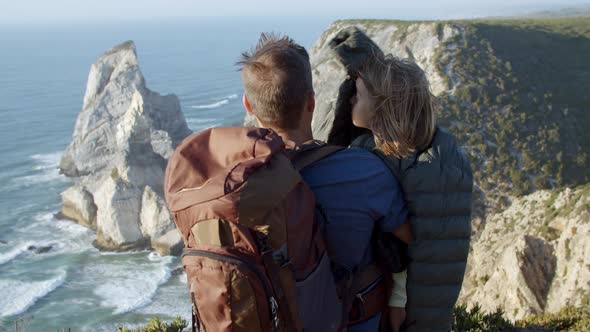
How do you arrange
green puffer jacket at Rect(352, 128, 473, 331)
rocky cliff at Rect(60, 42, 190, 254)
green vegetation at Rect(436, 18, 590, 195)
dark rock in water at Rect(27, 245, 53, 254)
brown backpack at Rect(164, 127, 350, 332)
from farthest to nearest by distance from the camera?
1. rocky cliff at Rect(60, 42, 190, 254)
2. dark rock in water at Rect(27, 245, 53, 254)
3. green vegetation at Rect(436, 18, 590, 195)
4. green puffer jacket at Rect(352, 128, 473, 331)
5. brown backpack at Rect(164, 127, 350, 332)

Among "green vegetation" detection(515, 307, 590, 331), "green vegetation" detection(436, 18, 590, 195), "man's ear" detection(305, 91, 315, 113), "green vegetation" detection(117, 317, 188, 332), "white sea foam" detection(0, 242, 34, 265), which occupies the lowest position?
"white sea foam" detection(0, 242, 34, 265)

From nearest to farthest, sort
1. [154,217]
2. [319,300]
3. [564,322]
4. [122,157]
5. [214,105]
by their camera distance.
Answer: [319,300] < [564,322] < [154,217] < [122,157] < [214,105]

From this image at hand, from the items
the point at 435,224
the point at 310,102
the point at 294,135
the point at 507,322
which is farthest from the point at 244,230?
the point at 507,322

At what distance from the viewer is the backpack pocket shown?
2.31 meters

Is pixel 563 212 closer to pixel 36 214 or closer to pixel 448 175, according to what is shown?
pixel 448 175

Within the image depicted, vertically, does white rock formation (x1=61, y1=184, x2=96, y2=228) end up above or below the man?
below

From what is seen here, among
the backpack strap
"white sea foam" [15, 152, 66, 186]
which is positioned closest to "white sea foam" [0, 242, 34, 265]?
"white sea foam" [15, 152, 66, 186]

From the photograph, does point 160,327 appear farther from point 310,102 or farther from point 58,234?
point 58,234

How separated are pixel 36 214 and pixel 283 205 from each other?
5234 centimetres

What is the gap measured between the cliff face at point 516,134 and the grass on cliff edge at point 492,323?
223cm

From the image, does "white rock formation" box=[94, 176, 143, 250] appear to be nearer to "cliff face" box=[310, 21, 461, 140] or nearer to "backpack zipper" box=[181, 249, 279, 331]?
"cliff face" box=[310, 21, 461, 140]

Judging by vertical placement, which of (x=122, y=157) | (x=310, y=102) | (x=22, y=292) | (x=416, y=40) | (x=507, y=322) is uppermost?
(x=310, y=102)

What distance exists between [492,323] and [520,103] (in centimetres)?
3819

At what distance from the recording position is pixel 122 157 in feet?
166
